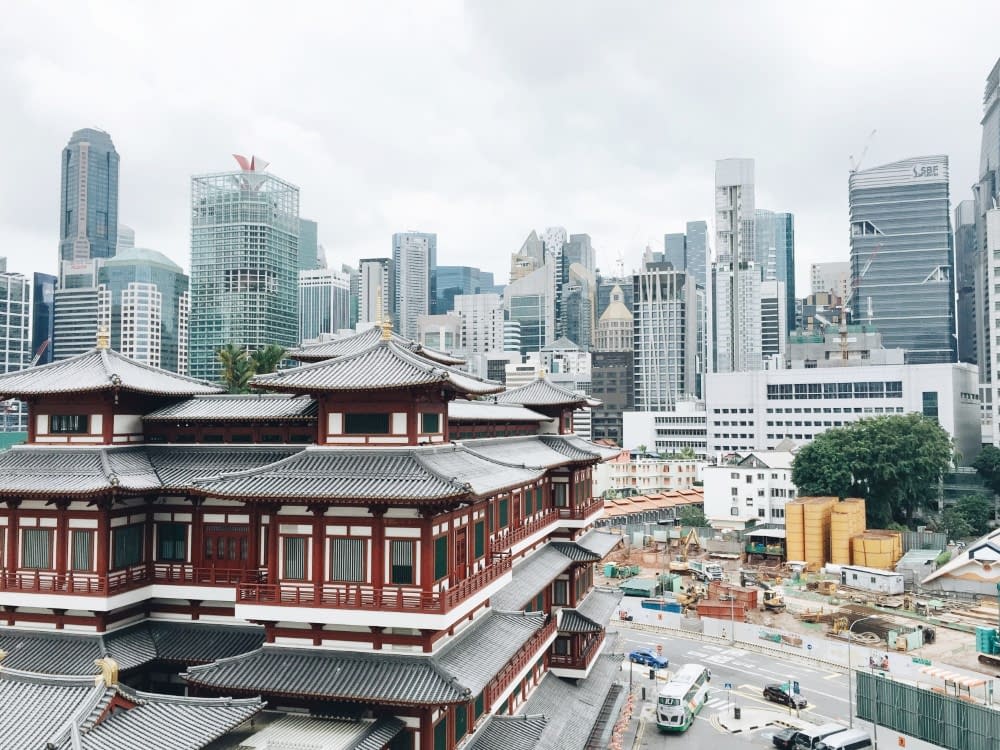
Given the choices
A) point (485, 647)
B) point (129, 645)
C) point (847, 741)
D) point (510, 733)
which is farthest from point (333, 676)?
point (847, 741)

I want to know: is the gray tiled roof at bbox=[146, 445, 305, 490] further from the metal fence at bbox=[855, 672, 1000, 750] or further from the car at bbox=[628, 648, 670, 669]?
the car at bbox=[628, 648, 670, 669]

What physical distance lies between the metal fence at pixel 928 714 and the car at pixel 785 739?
175 inches

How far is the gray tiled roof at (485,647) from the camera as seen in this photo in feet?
94.1

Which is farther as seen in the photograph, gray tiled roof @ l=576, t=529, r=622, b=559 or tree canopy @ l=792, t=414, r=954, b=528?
tree canopy @ l=792, t=414, r=954, b=528

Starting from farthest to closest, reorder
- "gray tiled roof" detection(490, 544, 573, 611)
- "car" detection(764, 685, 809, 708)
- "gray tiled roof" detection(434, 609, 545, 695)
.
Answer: "car" detection(764, 685, 809, 708) → "gray tiled roof" detection(490, 544, 573, 611) → "gray tiled roof" detection(434, 609, 545, 695)

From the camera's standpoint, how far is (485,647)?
1251 inches

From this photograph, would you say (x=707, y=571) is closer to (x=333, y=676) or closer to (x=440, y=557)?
(x=440, y=557)

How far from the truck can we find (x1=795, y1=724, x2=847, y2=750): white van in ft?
145

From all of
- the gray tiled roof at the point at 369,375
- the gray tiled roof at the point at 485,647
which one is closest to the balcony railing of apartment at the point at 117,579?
the gray tiled roof at the point at 369,375

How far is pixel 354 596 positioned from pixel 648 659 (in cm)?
4230

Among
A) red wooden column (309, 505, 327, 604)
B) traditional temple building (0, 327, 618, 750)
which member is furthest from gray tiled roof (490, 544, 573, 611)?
red wooden column (309, 505, 327, 604)

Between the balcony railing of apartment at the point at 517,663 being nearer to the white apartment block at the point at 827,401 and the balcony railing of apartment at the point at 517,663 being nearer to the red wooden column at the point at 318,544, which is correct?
the red wooden column at the point at 318,544

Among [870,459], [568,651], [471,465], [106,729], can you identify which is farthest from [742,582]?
[106,729]

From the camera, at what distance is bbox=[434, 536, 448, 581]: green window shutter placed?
29172mm
